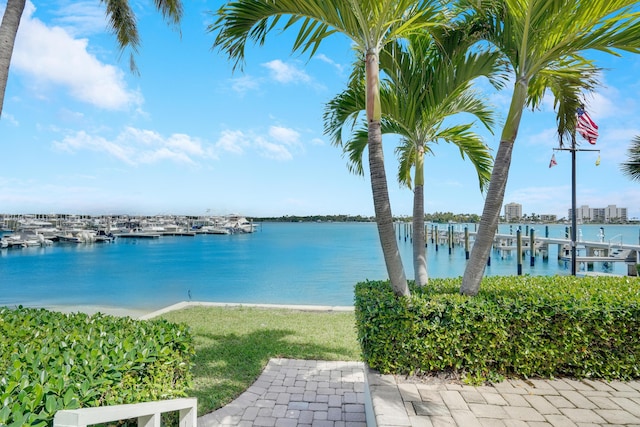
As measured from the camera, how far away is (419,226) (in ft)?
17.1

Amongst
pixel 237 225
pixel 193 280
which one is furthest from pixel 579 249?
pixel 237 225

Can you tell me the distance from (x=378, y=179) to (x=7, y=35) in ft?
16.0

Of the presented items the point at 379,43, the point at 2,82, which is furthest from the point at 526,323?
the point at 2,82

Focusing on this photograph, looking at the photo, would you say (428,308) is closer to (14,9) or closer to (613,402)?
(613,402)

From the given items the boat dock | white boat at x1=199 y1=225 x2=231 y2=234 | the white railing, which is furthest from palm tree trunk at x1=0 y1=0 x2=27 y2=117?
white boat at x1=199 y1=225 x2=231 y2=234

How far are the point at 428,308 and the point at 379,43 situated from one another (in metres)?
2.80

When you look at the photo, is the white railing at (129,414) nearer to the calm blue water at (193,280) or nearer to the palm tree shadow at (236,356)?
the palm tree shadow at (236,356)

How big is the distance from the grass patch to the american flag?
7150 mm

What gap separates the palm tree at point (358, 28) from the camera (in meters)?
3.55

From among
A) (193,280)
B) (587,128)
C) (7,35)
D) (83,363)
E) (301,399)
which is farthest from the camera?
(193,280)

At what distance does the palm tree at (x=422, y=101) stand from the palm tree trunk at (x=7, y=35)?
13.5 feet

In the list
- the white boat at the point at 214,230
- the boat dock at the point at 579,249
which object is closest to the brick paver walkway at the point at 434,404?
the boat dock at the point at 579,249

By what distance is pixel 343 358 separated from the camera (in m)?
5.62

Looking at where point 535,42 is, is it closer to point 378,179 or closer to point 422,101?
point 422,101
